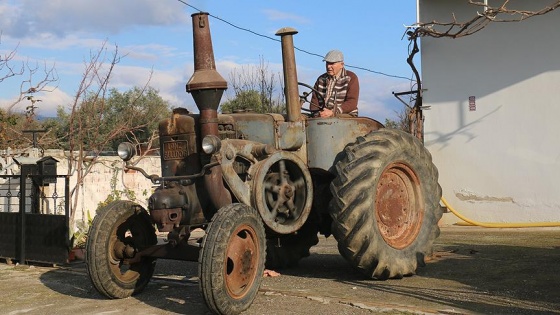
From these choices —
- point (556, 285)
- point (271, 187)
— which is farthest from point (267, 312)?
point (556, 285)

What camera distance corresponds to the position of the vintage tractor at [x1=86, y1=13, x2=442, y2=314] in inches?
277

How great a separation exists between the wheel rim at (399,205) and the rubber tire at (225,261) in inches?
75.9

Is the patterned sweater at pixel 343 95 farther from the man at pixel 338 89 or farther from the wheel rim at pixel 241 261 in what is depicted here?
the wheel rim at pixel 241 261

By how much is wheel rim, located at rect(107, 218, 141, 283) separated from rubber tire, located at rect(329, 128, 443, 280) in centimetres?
211

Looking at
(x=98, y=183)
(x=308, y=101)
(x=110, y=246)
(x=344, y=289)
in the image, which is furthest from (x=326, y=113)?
(x=98, y=183)

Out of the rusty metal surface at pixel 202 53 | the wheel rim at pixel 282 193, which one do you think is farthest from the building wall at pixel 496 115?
the rusty metal surface at pixel 202 53

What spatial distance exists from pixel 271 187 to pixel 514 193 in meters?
8.35

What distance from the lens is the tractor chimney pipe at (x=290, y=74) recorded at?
878 centimetres

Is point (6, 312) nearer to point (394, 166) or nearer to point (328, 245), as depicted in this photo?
point (394, 166)

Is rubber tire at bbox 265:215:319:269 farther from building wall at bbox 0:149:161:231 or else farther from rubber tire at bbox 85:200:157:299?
building wall at bbox 0:149:161:231

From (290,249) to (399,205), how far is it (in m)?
1.63

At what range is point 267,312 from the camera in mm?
6941

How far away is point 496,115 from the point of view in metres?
15.2

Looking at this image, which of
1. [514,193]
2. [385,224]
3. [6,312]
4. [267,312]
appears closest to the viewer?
[267,312]
